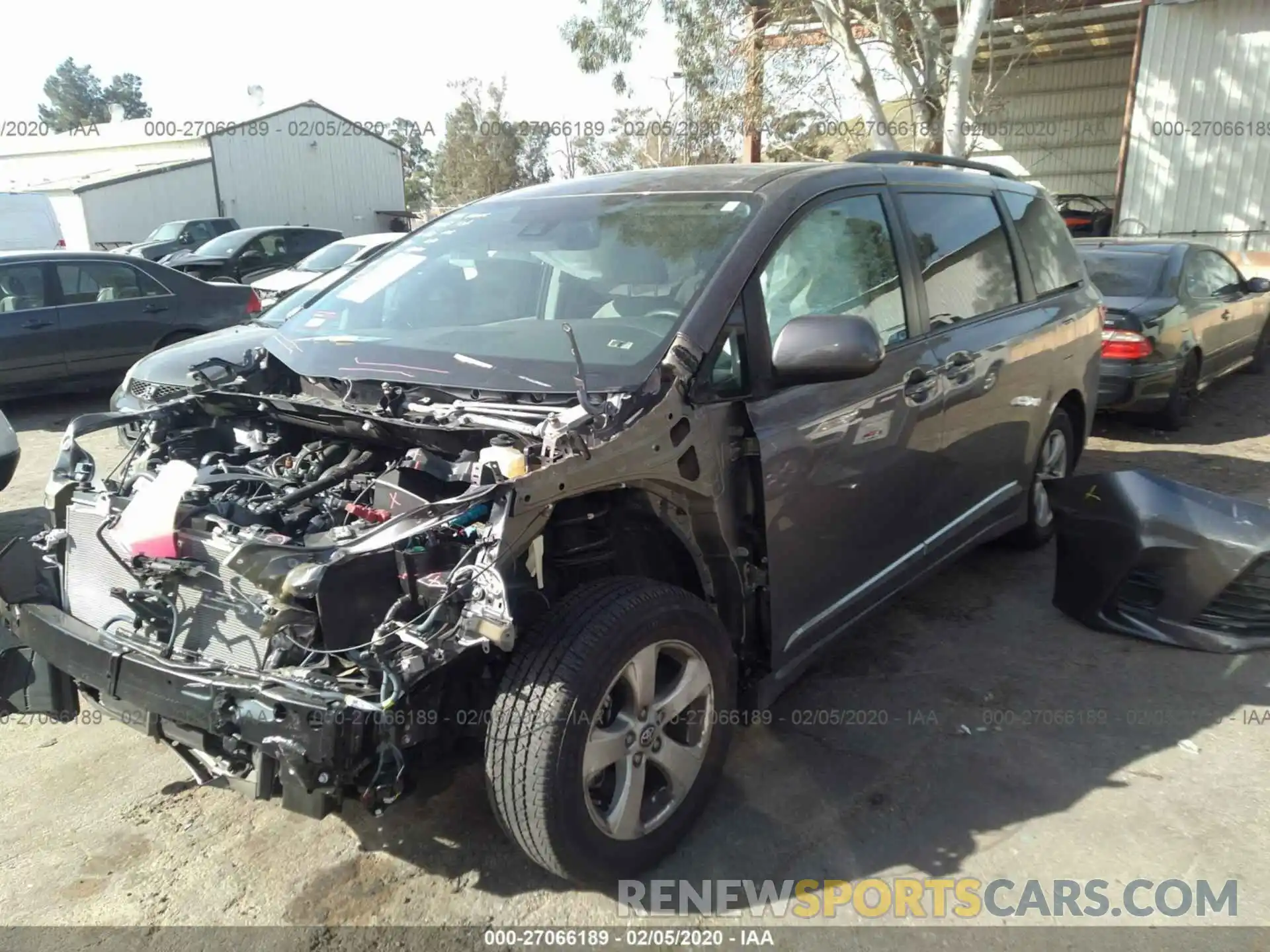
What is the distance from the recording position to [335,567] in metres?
2.23

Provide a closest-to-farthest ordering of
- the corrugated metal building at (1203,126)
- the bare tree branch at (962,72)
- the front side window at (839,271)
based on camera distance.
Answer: the front side window at (839,271) < the bare tree branch at (962,72) < the corrugated metal building at (1203,126)

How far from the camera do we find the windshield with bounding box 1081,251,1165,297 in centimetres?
776

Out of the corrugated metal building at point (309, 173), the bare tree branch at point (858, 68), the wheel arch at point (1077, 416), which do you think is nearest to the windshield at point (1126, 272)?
the wheel arch at point (1077, 416)

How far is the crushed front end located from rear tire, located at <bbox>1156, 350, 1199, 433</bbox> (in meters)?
6.64

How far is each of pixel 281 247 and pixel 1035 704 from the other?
14862 mm

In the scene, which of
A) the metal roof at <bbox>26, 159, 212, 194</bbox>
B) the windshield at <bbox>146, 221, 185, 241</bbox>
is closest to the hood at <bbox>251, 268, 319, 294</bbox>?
the windshield at <bbox>146, 221, 185, 241</bbox>

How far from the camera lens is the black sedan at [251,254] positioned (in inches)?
582

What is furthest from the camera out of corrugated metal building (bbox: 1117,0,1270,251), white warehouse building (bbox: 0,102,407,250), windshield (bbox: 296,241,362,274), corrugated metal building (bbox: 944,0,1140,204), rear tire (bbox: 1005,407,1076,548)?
white warehouse building (bbox: 0,102,407,250)

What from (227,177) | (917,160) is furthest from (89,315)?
(227,177)

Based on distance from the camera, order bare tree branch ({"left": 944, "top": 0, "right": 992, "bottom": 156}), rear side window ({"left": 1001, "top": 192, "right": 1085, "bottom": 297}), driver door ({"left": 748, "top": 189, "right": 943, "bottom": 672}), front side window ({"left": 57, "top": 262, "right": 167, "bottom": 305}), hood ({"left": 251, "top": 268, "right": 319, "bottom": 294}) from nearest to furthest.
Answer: driver door ({"left": 748, "top": 189, "right": 943, "bottom": 672}), rear side window ({"left": 1001, "top": 192, "right": 1085, "bottom": 297}), front side window ({"left": 57, "top": 262, "right": 167, "bottom": 305}), hood ({"left": 251, "top": 268, "right": 319, "bottom": 294}), bare tree branch ({"left": 944, "top": 0, "right": 992, "bottom": 156})

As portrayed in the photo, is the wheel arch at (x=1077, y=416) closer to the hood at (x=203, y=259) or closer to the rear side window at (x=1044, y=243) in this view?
the rear side window at (x=1044, y=243)

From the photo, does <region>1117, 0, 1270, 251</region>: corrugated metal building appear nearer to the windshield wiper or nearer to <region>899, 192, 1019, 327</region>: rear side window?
<region>899, 192, 1019, 327</region>: rear side window

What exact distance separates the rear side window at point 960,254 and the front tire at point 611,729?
183 cm

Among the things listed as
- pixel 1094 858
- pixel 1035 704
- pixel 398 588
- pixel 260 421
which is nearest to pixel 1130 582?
pixel 1035 704
